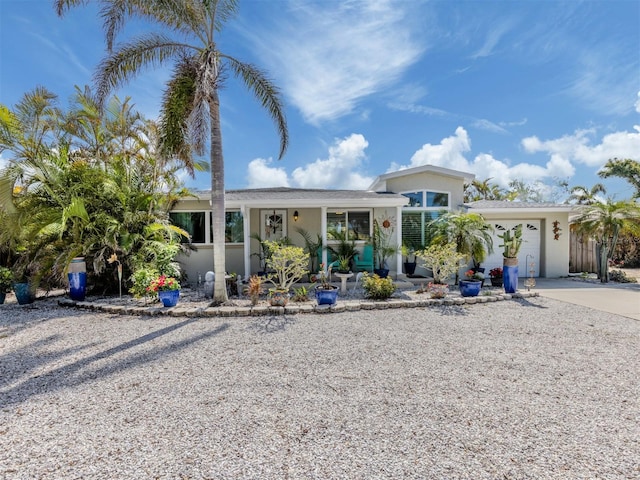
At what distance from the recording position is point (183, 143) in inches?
314

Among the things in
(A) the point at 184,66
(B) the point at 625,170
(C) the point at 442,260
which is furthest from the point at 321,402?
(B) the point at 625,170

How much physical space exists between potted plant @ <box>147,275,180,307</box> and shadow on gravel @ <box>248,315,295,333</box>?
2440mm

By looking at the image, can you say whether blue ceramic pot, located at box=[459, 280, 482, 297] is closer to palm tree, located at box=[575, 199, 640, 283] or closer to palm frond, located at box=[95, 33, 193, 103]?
palm tree, located at box=[575, 199, 640, 283]

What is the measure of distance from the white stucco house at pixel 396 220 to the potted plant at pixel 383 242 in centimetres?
18

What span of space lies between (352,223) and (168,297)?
771 cm

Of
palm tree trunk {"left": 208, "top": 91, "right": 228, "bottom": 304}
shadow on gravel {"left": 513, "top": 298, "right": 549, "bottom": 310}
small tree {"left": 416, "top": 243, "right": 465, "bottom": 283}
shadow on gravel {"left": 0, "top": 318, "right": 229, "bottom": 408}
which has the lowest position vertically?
shadow on gravel {"left": 0, "top": 318, "right": 229, "bottom": 408}

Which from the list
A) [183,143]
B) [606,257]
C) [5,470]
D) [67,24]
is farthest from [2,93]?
[606,257]

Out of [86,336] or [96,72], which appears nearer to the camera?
[86,336]

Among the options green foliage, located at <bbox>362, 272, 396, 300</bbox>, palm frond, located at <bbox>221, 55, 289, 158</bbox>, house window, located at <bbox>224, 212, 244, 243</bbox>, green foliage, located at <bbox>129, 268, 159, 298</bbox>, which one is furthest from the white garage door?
green foliage, located at <bbox>129, 268, 159, 298</bbox>

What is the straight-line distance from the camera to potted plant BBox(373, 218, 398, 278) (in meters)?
12.0

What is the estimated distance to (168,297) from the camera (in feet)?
26.1

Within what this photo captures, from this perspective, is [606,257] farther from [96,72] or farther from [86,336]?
[96,72]

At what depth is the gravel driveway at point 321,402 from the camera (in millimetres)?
2586

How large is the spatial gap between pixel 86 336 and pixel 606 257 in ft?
57.3
